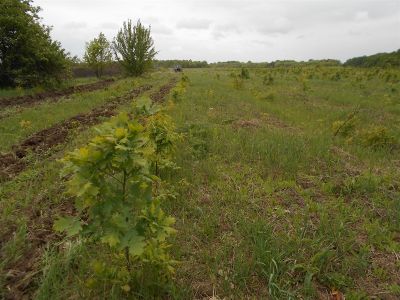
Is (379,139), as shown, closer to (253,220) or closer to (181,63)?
(253,220)

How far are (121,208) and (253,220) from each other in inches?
71.7

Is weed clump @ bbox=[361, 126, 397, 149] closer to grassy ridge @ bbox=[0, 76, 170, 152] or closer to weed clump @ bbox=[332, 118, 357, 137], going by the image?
weed clump @ bbox=[332, 118, 357, 137]

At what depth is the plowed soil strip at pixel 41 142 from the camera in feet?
17.4

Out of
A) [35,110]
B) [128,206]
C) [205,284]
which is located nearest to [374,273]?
[205,284]

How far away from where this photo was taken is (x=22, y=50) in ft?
54.1

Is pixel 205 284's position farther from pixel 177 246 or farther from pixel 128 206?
pixel 128 206

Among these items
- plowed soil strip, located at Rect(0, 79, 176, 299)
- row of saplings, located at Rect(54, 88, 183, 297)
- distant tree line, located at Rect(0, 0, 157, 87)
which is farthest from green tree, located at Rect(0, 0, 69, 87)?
row of saplings, located at Rect(54, 88, 183, 297)

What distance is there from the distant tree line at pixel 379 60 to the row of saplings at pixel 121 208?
34015mm

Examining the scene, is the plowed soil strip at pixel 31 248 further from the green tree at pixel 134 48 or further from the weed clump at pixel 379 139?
the green tree at pixel 134 48

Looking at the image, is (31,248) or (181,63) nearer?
(31,248)

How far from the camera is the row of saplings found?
7.54ft

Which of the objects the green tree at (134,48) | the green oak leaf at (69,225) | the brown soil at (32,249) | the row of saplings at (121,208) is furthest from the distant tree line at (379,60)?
the green oak leaf at (69,225)

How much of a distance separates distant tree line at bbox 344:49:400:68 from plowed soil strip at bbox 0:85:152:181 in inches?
1191

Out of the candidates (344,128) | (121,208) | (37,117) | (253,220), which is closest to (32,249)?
(121,208)
